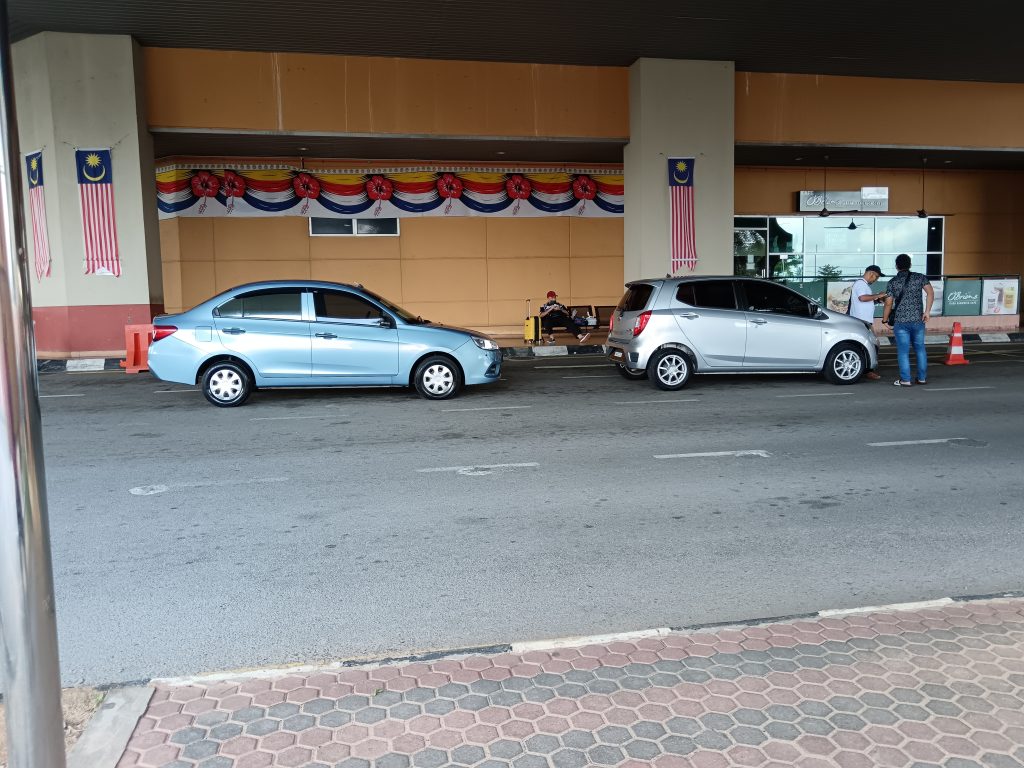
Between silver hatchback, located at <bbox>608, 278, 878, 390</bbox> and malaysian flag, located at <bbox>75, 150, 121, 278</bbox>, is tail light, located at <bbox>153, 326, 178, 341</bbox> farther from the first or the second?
silver hatchback, located at <bbox>608, 278, 878, 390</bbox>

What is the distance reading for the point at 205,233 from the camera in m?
20.8

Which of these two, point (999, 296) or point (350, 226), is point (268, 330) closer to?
point (350, 226)

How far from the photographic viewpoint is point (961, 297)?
21781 mm

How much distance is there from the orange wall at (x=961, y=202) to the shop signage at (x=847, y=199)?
0.25 metres

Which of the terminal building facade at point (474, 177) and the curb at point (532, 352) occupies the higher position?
the terminal building facade at point (474, 177)

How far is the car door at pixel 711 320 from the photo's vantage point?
12586 millimetres

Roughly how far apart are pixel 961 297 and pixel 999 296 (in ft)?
3.55

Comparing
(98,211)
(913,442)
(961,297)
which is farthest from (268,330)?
(961,297)

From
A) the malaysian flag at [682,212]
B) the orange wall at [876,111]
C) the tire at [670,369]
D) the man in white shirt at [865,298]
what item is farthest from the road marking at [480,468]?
the orange wall at [876,111]

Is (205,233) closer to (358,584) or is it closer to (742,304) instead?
(742,304)

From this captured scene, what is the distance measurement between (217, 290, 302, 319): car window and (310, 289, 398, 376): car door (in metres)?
0.27

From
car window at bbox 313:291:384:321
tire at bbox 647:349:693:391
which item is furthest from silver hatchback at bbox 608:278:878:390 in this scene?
car window at bbox 313:291:384:321

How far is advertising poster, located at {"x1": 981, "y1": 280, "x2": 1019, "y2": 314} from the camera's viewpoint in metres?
21.9

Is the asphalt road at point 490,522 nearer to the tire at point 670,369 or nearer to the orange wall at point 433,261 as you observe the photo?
the tire at point 670,369
